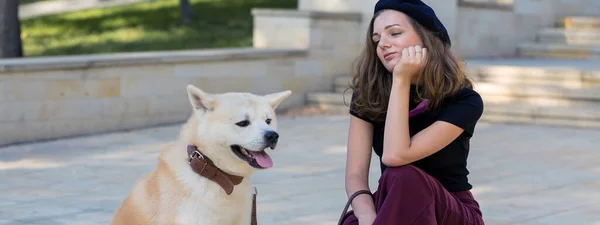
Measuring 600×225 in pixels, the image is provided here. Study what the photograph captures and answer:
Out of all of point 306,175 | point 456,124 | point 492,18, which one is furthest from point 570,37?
point 456,124

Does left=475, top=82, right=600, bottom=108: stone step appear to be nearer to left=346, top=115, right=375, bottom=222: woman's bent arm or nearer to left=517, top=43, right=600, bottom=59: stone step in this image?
left=517, top=43, right=600, bottom=59: stone step

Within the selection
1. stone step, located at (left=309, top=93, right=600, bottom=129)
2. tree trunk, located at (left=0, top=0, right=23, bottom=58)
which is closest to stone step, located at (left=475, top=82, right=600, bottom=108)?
stone step, located at (left=309, top=93, right=600, bottom=129)

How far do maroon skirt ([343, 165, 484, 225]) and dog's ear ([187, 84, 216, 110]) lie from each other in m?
0.91

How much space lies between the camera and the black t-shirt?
164 inches

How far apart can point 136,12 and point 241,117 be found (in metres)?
15.0

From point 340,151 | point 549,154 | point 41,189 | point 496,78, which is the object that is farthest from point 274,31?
point 41,189

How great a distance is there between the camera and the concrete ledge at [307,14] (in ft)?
41.8

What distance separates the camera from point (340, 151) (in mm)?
9461

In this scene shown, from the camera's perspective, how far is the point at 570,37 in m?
15.9

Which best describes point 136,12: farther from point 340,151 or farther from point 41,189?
point 41,189

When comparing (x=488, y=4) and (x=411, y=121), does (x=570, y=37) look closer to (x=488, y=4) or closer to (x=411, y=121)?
(x=488, y=4)

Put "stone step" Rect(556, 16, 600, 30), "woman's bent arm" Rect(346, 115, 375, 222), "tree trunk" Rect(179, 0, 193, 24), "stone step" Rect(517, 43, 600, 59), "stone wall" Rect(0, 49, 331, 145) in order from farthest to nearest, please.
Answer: "tree trunk" Rect(179, 0, 193, 24) < "stone step" Rect(556, 16, 600, 30) < "stone step" Rect(517, 43, 600, 59) < "stone wall" Rect(0, 49, 331, 145) < "woman's bent arm" Rect(346, 115, 375, 222)

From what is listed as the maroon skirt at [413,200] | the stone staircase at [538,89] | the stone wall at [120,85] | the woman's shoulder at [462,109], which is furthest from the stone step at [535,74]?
the maroon skirt at [413,200]

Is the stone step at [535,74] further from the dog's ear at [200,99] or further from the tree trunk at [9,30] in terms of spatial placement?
the dog's ear at [200,99]
